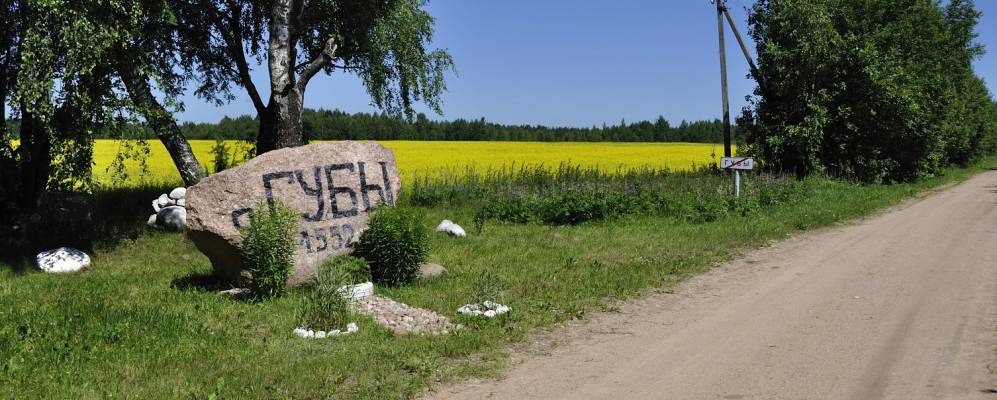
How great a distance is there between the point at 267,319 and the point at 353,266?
1.69 m

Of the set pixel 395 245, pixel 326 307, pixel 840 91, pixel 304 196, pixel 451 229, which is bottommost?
pixel 451 229

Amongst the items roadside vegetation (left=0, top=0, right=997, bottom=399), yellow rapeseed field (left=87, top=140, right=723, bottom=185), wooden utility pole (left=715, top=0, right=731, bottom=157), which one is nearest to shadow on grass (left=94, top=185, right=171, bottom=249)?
roadside vegetation (left=0, top=0, right=997, bottom=399)

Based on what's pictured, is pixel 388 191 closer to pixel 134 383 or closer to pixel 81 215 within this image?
pixel 134 383

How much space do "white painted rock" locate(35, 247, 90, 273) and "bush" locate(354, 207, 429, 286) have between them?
15.1 ft

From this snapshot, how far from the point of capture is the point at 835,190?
21734 millimetres

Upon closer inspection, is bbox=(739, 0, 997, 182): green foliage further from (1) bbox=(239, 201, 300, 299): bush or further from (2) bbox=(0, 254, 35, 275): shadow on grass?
(2) bbox=(0, 254, 35, 275): shadow on grass

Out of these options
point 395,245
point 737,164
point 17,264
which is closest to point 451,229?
point 395,245

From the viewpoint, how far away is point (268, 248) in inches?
325

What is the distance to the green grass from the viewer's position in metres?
5.57

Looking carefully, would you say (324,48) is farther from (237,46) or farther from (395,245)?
(395,245)

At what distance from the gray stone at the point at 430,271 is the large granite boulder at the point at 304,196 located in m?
0.99

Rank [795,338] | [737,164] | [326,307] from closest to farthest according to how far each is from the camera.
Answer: [795,338], [326,307], [737,164]

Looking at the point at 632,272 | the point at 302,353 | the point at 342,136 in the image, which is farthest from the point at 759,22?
the point at 342,136

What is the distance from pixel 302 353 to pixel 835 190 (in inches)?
768
